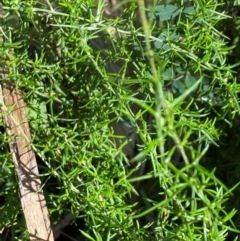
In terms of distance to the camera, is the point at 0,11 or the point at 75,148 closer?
the point at 75,148

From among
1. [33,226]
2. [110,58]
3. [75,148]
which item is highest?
[110,58]

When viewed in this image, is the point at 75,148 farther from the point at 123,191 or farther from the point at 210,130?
the point at 210,130

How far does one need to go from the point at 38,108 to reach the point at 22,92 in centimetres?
4

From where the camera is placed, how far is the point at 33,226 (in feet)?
2.89

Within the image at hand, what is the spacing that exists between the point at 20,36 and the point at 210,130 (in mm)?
344

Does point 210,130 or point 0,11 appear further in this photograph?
point 0,11

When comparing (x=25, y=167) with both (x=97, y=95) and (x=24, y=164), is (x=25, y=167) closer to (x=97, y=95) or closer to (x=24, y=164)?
(x=24, y=164)

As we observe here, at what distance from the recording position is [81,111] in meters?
0.95

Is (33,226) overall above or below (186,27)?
below

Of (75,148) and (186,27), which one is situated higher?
(186,27)

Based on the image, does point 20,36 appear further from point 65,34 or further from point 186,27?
point 186,27

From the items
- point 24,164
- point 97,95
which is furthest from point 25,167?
point 97,95

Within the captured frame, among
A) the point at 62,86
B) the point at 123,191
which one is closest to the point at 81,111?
the point at 62,86

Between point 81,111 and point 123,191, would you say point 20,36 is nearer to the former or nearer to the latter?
point 81,111
